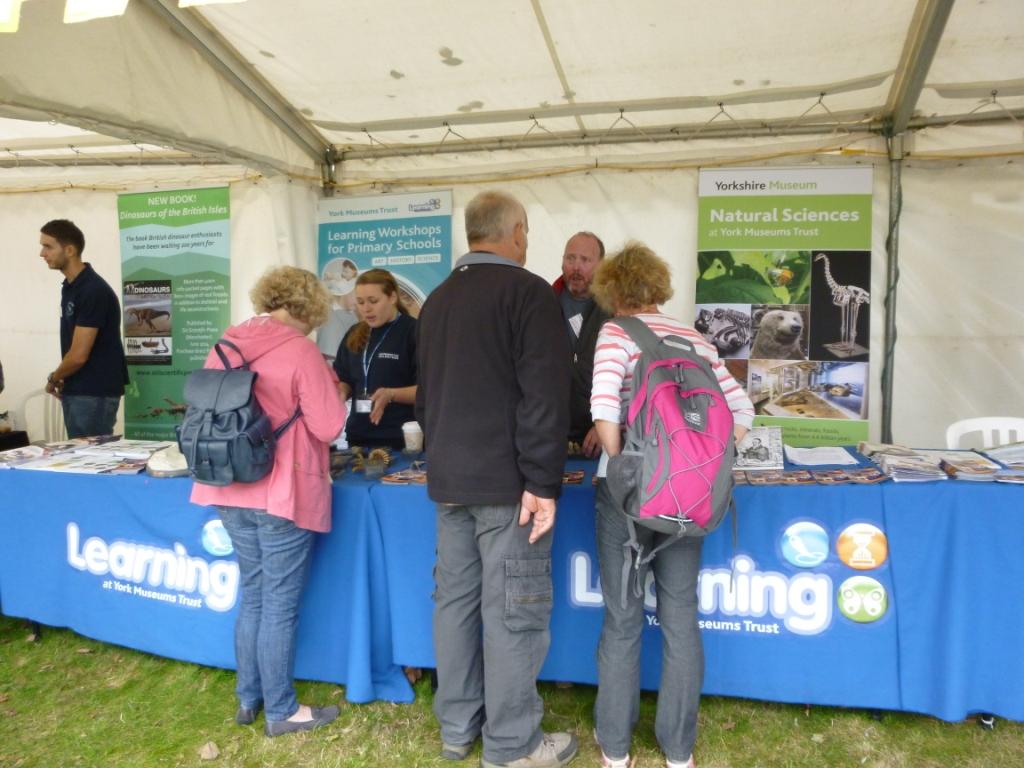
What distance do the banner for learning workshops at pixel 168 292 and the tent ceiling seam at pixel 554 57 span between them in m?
2.34

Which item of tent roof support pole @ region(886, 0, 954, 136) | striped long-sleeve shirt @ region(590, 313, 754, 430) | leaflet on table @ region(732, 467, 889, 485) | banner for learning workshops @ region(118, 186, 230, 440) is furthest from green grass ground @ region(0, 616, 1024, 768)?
tent roof support pole @ region(886, 0, 954, 136)

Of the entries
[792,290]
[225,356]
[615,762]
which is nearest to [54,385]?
[225,356]

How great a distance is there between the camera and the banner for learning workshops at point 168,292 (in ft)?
14.3

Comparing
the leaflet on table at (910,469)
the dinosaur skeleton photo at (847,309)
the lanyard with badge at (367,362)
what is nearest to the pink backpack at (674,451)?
the leaflet on table at (910,469)

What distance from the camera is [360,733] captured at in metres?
2.08

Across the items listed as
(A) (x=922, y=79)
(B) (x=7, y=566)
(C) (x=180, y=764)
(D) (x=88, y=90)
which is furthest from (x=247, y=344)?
(A) (x=922, y=79)

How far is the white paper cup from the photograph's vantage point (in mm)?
2539

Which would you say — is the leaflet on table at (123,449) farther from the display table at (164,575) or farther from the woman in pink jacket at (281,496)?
the woman in pink jacket at (281,496)

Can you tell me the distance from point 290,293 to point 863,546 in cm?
188

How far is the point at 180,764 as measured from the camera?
6.42ft

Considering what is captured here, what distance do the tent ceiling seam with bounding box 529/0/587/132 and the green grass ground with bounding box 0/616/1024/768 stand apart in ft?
8.41

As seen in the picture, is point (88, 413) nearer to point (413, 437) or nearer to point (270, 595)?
point (413, 437)

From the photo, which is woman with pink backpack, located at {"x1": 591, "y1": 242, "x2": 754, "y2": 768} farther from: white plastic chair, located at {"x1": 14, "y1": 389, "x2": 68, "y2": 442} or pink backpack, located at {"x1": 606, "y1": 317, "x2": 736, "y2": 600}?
white plastic chair, located at {"x1": 14, "y1": 389, "x2": 68, "y2": 442}

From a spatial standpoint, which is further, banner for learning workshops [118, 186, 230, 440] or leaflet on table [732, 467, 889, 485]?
banner for learning workshops [118, 186, 230, 440]
